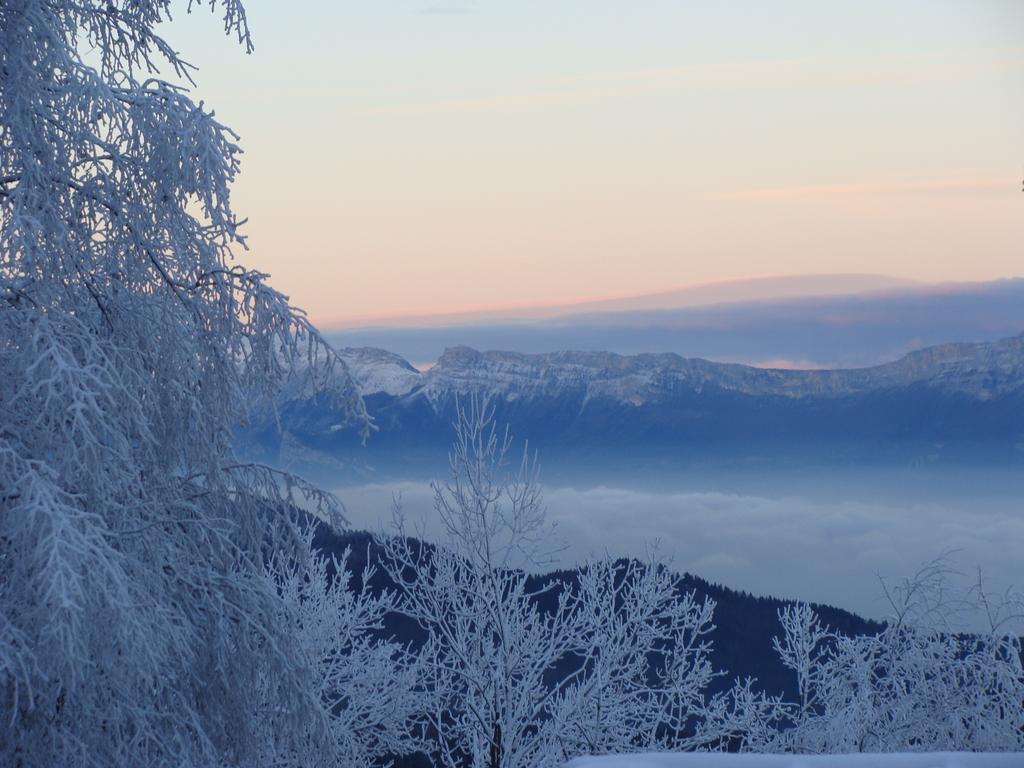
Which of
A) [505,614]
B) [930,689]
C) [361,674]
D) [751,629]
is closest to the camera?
[505,614]

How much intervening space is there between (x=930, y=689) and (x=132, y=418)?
46.8 ft

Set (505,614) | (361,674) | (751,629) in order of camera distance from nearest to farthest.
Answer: (505,614), (361,674), (751,629)

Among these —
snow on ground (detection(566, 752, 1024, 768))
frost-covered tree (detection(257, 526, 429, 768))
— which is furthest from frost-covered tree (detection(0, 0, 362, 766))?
frost-covered tree (detection(257, 526, 429, 768))

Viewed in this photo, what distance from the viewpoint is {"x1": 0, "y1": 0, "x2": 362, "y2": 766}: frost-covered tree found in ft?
19.2

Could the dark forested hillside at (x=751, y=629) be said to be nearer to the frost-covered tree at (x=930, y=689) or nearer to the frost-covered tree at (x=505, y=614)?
the frost-covered tree at (x=930, y=689)

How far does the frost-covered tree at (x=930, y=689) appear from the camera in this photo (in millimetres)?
15445

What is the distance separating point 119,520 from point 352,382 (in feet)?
6.38

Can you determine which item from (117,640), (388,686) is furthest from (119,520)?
(388,686)

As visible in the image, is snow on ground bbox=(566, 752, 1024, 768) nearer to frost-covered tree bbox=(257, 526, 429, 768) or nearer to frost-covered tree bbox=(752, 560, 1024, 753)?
frost-covered tree bbox=(752, 560, 1024, 753)

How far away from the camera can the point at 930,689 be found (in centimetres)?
1662

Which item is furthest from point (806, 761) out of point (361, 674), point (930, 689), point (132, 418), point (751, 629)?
point (751, 629)

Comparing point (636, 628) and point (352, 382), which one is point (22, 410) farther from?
point (636, 628)

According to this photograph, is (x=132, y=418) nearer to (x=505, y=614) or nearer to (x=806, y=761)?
(x=806, y=761)

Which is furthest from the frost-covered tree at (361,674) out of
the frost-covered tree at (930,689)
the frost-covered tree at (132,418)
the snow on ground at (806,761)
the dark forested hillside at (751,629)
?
the dark forested hillside at (751,629)
